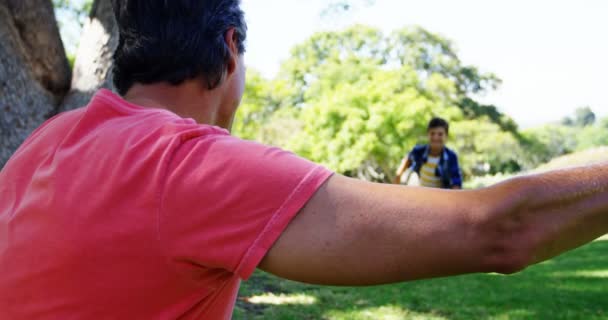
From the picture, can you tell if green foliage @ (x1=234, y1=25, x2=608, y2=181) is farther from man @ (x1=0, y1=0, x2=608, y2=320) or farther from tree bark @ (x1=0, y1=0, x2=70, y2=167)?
man @ (x1=0, y1=0, x2=608, y2=320)

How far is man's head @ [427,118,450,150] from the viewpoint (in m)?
8.11

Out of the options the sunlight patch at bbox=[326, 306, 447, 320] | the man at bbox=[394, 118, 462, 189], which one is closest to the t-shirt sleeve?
the sunlight patch at bbox=[326, 306, 447, 320]

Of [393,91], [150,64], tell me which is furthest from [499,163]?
[150,64]

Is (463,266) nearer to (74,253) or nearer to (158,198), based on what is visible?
(158,198)

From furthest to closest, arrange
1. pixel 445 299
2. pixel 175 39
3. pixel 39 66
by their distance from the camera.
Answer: pixel 445 299
pixel 39 66
pixel 175 39

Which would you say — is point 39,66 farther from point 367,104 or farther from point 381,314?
point 367,104

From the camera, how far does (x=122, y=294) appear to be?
1.04 m

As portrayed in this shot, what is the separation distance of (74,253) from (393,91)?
36.9m

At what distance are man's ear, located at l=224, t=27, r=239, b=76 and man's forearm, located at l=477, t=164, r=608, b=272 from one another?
2.18 ft

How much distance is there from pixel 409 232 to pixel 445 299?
5.60 m

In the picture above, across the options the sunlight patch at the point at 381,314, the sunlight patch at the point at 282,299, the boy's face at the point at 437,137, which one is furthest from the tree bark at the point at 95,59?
the boy's face at the point at 437,137

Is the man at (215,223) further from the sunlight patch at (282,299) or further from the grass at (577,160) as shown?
the sunlight patch at (282,299)

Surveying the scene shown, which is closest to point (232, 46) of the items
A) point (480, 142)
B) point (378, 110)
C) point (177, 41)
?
point (177, 41)

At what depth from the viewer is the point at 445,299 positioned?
6.25 m
